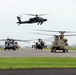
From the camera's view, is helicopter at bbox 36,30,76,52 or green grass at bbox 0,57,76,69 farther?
helicopter at bbox 36,30,76,52

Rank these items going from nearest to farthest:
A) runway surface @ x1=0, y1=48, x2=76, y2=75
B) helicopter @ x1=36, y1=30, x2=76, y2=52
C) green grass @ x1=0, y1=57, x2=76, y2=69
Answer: runway surface @ x1=0, y1=48, x2=76, y2=75, green grass @ x1=0, y1=57, x2=76, y2=69, helicopter @ x1=36, y1=30, x2=76, y2=52

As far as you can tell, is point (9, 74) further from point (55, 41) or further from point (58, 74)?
point (55, 41)

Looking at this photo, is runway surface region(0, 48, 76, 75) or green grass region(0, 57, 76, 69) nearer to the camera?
runway surface region(0, 48, 76, 75)

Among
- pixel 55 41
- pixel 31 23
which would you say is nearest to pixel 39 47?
pixel 31 23

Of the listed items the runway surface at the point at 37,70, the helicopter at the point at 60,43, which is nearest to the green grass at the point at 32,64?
the runway surface at the point at 37,70

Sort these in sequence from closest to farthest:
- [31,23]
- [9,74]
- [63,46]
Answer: [9,74] < [63,46] < [31,23]

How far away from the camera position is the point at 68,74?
17812 millimetres

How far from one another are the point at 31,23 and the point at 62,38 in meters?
25.7

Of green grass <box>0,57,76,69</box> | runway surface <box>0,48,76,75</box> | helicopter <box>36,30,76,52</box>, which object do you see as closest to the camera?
runway surface <box>0,48,76,75</box>

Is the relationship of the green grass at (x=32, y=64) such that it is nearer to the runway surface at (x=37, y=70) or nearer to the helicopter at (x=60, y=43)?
the runway surface at (x=37, y=70)

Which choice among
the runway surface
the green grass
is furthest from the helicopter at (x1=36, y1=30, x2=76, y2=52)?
the green grass

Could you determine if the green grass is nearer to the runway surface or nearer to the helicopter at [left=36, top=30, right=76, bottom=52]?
the runway surface

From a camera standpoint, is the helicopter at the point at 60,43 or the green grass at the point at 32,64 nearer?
the green grass at the point at 32,64

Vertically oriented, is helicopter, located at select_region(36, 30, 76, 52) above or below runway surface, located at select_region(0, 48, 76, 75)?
above
